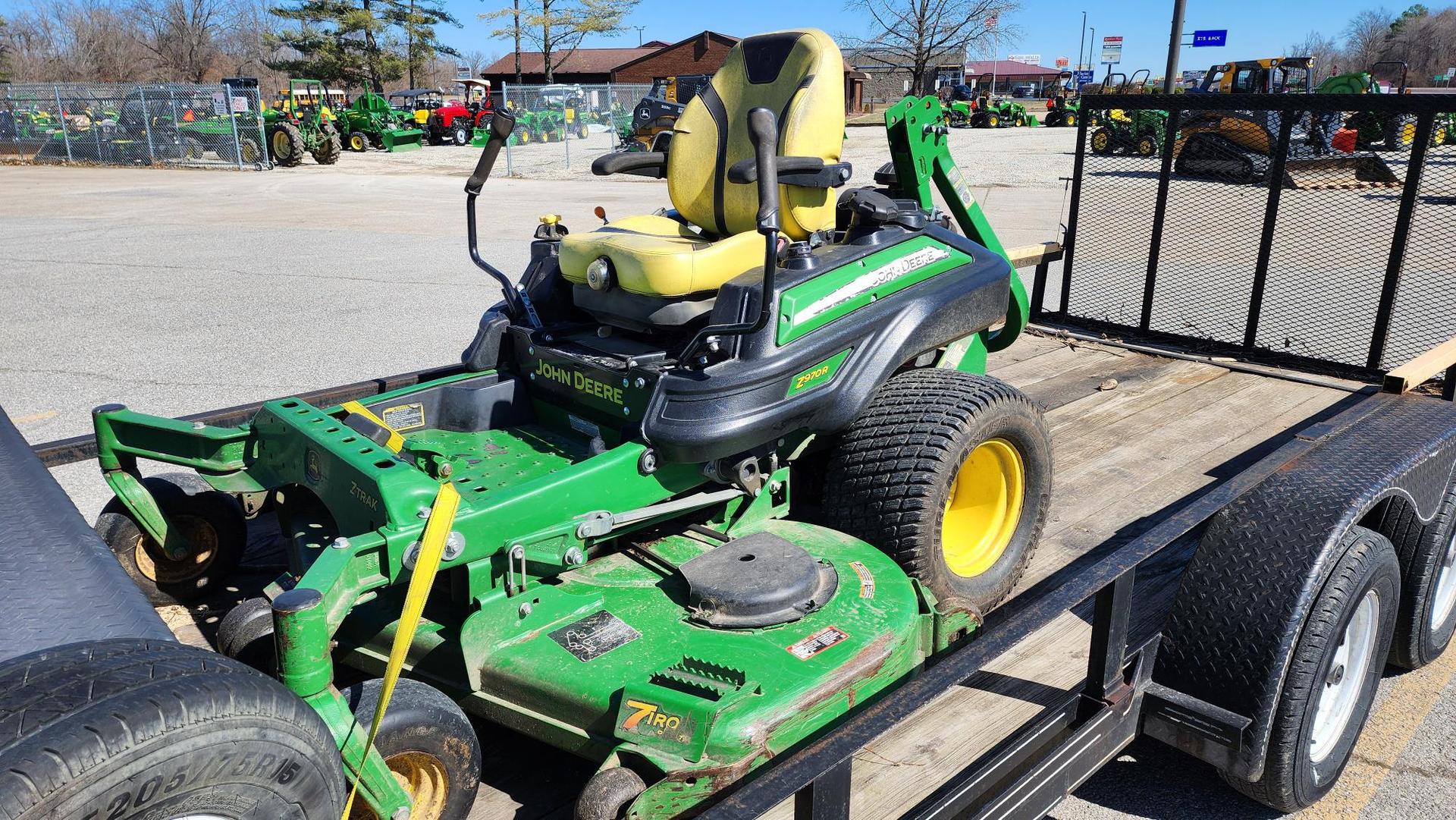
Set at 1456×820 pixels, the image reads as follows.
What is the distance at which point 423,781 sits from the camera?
2.12 metres

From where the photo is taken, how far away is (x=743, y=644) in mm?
2387

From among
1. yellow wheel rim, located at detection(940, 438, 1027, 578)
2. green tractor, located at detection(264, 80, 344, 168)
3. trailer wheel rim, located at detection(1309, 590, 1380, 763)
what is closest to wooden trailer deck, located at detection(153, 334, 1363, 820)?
yellow wheel rim, located at detection(940, 438, 1027, 578)

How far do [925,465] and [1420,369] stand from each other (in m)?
1.66

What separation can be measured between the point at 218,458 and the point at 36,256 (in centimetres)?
944

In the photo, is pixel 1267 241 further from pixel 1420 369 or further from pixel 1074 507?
pixel 1074 507

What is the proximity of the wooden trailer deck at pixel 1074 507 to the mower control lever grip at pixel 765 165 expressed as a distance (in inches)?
45.5

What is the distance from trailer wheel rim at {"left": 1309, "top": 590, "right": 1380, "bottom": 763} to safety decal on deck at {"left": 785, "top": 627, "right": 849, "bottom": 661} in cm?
116

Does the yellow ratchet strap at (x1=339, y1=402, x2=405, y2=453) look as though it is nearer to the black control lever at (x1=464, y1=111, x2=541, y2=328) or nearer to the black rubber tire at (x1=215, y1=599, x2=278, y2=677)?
the black rubber tire at (x1=215, y1=599, x2=278, y2=677)

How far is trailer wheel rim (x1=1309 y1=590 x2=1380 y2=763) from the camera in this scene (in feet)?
8.47

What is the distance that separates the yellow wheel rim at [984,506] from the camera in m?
3.26

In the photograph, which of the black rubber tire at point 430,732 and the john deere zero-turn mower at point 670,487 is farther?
the john deere zero-turn mower at point 670,487

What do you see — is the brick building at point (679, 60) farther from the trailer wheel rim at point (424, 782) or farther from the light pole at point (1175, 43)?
the trailer wheel rim at point (424, 782)

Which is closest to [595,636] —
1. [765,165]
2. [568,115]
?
[765,165]

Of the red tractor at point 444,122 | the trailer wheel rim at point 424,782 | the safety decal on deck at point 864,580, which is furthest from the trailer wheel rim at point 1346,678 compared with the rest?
the red tractor at point 444,122
